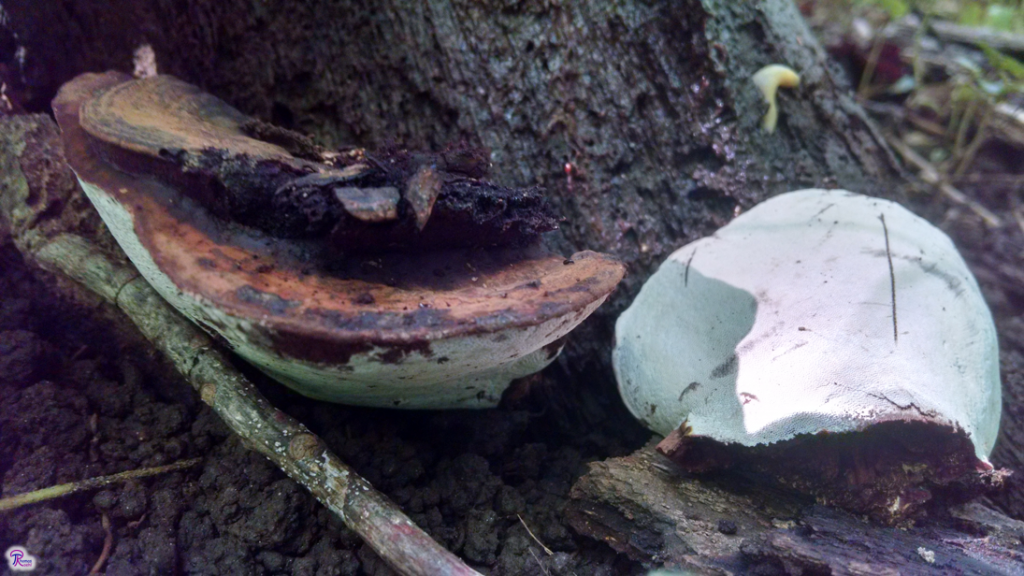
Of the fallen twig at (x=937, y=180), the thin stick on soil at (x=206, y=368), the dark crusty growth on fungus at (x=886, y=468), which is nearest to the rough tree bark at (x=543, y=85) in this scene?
the thin stick on soil at (x=206, y=368)

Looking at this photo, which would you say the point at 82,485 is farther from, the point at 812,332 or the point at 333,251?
the point at 812,332

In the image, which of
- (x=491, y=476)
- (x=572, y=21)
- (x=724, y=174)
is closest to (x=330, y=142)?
(x=572, y=21)

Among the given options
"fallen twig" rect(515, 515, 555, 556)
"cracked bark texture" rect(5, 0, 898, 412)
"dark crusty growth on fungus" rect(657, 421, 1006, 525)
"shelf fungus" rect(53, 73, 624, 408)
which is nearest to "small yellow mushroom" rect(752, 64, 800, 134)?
"cracked bark texture" rect(5, 0, 898, 412)

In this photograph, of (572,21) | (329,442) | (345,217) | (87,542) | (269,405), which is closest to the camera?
(345,217)

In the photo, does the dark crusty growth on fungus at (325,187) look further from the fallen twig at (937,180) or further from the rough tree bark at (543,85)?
the fallen twig at (937,180)

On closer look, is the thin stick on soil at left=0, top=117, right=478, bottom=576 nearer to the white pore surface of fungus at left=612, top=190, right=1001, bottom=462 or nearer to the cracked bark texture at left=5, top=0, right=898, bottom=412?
the cracked bark texture at left=5, top=0, right=898, bottom=412

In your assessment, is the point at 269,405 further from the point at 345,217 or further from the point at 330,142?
the point at 330,142

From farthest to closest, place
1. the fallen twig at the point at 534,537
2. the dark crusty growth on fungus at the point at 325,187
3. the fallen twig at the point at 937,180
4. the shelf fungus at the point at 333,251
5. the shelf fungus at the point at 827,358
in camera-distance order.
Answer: the fallen twig at the point at 937,180 < the fallen twig at the point at 534,537 < the shelf fungus at the point at 827,358 < the dark crusty growth on fungus at the point at 325,187 < the shelf fungus at the point at 333,251
